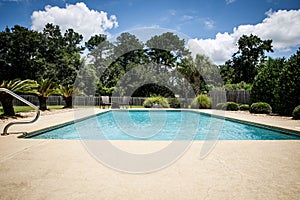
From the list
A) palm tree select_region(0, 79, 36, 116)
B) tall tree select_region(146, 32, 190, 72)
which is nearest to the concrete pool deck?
palm tree select_region(0, 79, 36, 116)

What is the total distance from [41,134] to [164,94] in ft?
66.9

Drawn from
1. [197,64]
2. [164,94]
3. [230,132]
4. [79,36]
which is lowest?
[230,132]

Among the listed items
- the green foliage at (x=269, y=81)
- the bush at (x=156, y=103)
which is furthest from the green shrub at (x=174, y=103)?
the green foliage at (x=269, y=81)

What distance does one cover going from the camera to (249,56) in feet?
106

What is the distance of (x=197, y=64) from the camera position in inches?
1073

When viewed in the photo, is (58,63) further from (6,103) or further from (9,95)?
(6,103)

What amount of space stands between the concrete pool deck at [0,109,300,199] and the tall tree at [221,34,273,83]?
101ft

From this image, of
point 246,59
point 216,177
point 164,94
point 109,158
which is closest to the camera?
point 216,177

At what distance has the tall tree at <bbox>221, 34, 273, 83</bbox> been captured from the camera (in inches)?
1249

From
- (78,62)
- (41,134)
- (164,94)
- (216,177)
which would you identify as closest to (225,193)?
(216,177)

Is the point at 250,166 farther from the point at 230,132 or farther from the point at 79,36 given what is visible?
the point at 79,36

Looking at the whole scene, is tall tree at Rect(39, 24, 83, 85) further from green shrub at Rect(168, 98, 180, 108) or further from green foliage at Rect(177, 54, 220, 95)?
green foliage at Rect(177, 54, 220, 95)

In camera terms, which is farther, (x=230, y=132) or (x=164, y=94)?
(x=164, y=94)

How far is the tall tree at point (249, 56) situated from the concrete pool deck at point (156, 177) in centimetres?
3071
